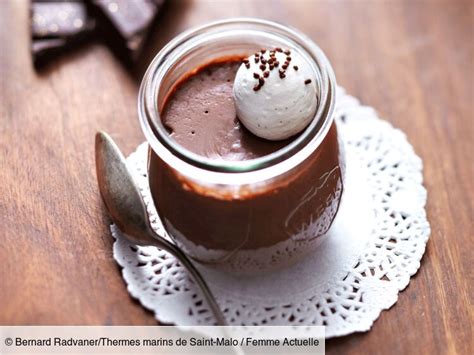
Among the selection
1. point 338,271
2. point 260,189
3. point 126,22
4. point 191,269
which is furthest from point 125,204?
point 126,22

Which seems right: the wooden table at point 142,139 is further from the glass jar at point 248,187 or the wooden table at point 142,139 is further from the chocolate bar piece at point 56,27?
the glass jar at point 248,187

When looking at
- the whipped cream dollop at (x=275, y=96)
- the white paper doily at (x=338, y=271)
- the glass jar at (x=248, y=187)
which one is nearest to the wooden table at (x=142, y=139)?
the white paper doily at (x=338, y=271)

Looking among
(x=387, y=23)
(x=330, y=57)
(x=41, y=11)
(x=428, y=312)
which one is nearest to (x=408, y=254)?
(x=428, y=312)

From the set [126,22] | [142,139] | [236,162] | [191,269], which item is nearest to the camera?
[236,162]

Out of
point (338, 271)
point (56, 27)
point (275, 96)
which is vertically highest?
point (275, 96)

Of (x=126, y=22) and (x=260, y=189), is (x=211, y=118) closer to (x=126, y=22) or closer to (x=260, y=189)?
(x=260, y=189)

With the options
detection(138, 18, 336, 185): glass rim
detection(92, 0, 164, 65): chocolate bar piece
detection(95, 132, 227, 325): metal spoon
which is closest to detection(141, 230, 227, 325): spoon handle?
detection(95, 132, 227, 325): metal spoon

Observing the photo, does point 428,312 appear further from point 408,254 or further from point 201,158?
point 201,158

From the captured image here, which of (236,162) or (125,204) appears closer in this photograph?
(236,162)
